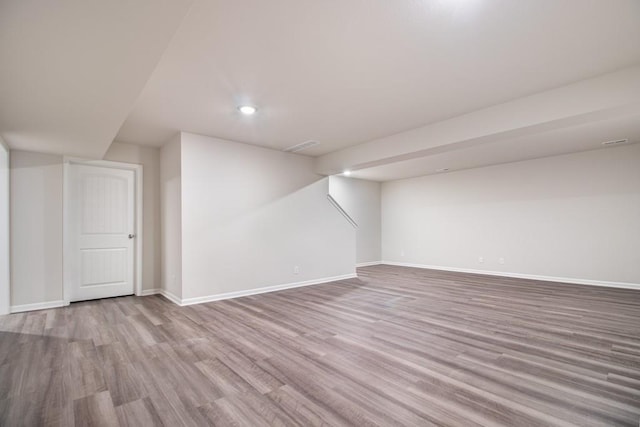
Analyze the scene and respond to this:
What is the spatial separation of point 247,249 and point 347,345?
8.63 ft

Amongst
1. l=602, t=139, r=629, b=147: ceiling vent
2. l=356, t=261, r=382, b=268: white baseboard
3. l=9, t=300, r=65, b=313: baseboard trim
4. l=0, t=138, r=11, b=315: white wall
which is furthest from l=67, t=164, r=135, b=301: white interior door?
l=602, t=139, r=629, b=147: ceiling vent

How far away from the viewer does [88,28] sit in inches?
61.4

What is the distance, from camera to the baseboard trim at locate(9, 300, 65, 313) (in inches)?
155

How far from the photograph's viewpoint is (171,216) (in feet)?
15.4

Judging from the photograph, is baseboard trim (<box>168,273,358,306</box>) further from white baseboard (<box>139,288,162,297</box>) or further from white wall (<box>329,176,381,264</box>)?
white wall (<box>329,176,381,264</box>)

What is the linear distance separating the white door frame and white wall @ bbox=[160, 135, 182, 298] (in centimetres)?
34

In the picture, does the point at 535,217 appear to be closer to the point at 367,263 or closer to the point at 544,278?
the point at 544,278

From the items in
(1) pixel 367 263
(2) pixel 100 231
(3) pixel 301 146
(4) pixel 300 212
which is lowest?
(1) pixel 367 263

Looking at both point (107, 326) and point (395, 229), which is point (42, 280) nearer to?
point (107, 326)

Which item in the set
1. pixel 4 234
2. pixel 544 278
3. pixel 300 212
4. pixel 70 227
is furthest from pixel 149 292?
pixel 544 278

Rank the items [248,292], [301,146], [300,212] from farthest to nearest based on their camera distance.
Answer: [300,212], [301,146], [248,292]

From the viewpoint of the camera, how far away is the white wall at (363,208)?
8242 millimetres

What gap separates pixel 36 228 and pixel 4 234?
0.37 metres

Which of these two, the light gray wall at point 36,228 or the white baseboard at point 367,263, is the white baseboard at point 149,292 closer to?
the light gray wall at point 36,228
